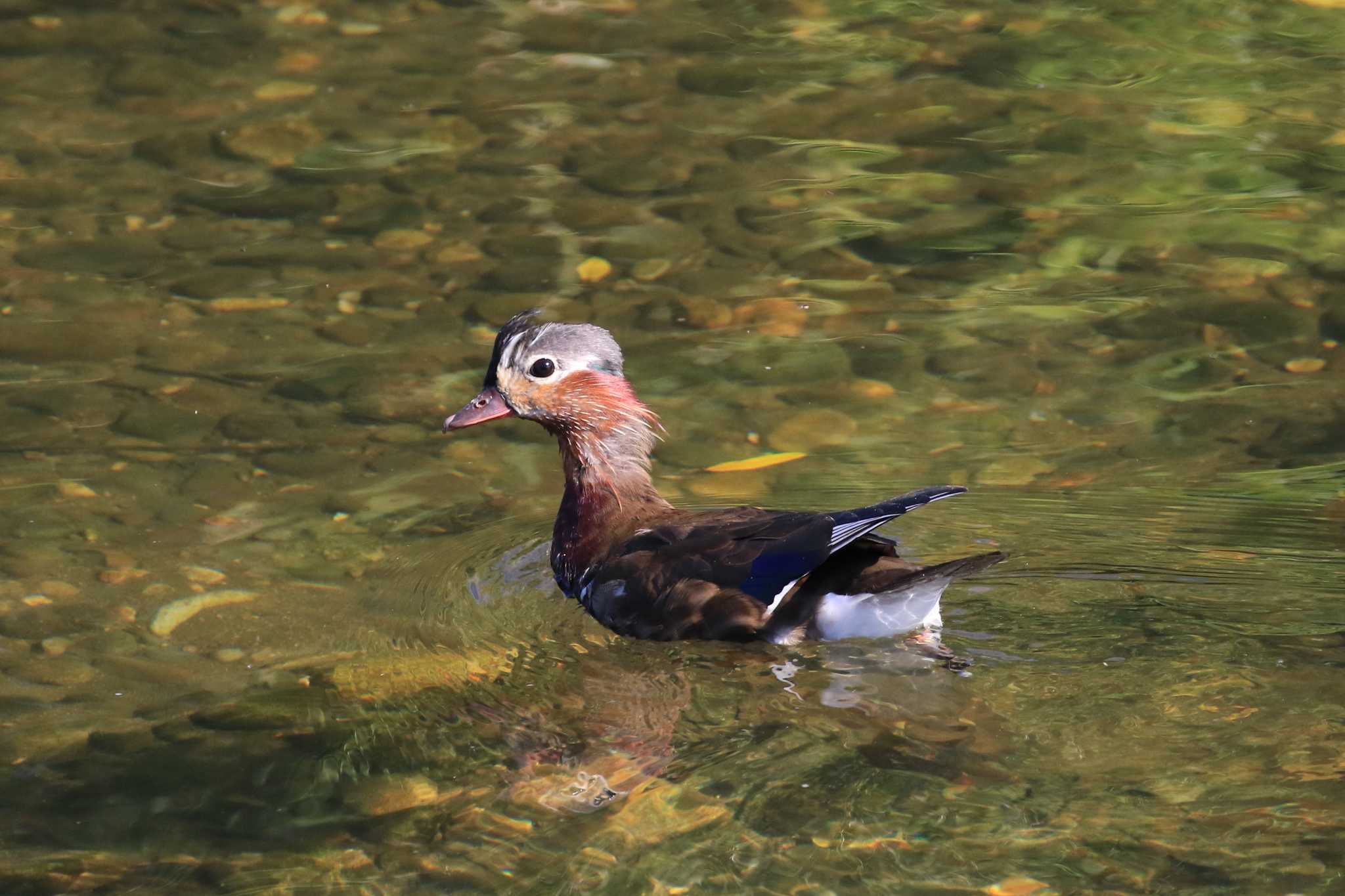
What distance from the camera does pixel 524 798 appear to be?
5.81m

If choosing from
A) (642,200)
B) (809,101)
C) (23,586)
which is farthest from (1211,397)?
(23,586)

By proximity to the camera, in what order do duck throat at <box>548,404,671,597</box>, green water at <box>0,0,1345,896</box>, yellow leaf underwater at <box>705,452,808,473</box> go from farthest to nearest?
yellow leaf underwater at <box>705,452,808,473</box>
duck throat at <box>548,404,671,597</box>
green water at <box>0,0,1345,896</box>

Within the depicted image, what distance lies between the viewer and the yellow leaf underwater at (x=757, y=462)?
8.28m

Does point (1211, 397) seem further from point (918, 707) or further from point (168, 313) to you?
point (168, 313)

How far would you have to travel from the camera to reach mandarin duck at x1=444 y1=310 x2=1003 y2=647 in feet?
21.9

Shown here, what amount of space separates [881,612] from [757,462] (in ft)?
5.74

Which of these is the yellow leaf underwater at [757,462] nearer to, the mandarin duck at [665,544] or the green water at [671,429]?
the green water at [671,429]

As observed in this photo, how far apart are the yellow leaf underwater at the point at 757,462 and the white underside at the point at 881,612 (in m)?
1.58

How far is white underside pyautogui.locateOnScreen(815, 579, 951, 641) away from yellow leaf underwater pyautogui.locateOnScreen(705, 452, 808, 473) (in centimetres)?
158

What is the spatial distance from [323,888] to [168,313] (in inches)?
207

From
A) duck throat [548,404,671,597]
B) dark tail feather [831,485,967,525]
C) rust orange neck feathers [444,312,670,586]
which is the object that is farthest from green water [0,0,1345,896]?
dark tail feather [831,485,967,525]

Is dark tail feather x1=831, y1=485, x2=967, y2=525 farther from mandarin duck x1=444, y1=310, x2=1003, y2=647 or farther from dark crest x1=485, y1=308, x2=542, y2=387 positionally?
dark crest x1=485, y1=308, x2=542, y2=387

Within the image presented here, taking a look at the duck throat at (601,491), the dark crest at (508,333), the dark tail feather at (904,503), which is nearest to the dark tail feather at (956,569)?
the dark tail feather at (904,503)

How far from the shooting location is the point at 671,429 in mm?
8633
